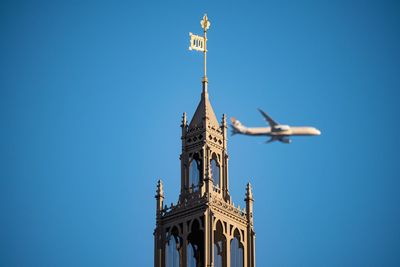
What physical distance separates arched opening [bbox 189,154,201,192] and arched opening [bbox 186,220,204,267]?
3724 millimetres

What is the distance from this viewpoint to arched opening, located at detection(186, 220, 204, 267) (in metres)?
117

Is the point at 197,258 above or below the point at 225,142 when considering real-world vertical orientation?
below

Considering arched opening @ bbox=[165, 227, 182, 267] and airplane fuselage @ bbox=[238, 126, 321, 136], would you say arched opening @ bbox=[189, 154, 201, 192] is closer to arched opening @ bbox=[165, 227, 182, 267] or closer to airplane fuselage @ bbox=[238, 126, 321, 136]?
arched opening @ bbox=[165, 227, 182, 267]

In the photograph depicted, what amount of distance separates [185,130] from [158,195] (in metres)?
6.52

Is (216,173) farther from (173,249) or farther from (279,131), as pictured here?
(279,131)

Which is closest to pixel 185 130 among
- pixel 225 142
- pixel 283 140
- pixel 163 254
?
pixel 225 142

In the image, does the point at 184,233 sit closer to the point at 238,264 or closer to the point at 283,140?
the point at 238,264

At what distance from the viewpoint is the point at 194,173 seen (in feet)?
398

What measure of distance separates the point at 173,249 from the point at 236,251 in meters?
5.26

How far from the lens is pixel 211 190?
118 m

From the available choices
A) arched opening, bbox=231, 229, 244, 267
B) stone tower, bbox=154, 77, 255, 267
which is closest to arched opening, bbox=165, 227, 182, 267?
stone tower, bbox=154, 77, 255, 267

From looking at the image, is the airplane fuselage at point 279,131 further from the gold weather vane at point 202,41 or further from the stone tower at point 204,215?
the gold weather vane at point 202,41

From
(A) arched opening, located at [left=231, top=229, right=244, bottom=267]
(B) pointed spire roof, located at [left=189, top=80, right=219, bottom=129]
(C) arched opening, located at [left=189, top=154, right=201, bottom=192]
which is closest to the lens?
(A) arched opening, located at [left=231, top=229, right=244, bottom=267]

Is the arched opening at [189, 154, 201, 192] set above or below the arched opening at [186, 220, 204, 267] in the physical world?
above
